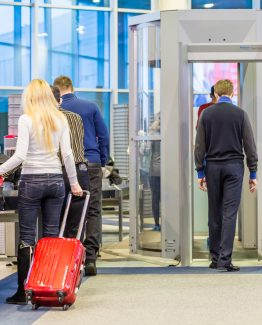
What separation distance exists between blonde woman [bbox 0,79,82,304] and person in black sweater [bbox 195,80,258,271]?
5.33 ft

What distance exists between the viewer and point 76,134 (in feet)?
17.1

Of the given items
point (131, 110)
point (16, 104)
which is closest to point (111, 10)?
point (16, 104)

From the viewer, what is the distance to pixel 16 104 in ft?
37.6

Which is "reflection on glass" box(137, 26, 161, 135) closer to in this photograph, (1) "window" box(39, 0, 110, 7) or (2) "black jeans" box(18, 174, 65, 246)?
(2) "black jeans" box(18, 174, 65, 246)

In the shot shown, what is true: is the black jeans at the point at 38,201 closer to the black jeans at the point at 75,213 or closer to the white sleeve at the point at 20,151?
the white sleeve at the point at 20,151

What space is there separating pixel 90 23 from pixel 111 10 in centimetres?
47

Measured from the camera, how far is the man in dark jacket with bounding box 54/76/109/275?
5621 millimetres

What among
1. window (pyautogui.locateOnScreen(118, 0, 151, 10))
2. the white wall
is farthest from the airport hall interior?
window (pyautogui.locateOnScreen(118, 0, 151, 10))

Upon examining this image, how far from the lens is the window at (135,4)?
46.2 feet

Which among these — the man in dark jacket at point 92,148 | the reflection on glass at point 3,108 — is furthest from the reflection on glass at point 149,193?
the reflection on glass at point 3,108

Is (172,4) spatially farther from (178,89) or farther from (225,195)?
(225,195)

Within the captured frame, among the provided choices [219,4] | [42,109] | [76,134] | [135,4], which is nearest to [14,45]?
[135,4]

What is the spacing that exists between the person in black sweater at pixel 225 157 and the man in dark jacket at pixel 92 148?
0.77 meters

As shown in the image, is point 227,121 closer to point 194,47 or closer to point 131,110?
point 194,47
